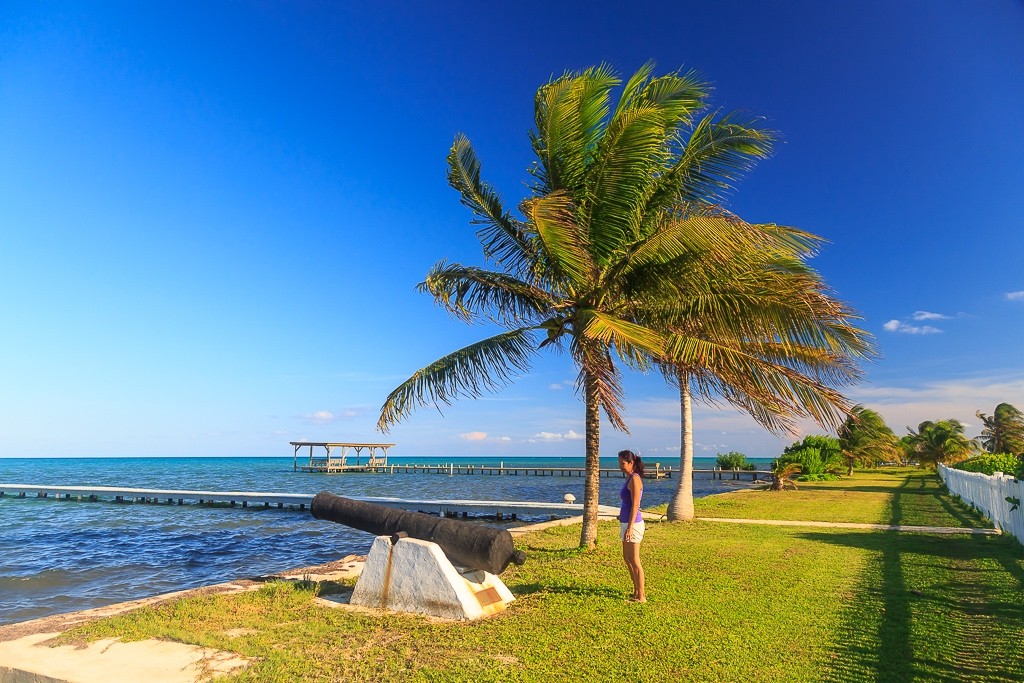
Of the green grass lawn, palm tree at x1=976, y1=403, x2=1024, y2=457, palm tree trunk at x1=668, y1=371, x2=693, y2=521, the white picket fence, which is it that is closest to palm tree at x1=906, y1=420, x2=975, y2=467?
palm tree at x1=976, y1=403, x2=1024, y2=457

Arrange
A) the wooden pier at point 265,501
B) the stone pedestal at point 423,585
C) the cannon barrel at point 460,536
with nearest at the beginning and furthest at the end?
the stone pedestal at point 423,585 < the cannon barrel at point 460,536 < the wooden pier at point 265,501

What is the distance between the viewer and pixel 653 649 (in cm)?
535

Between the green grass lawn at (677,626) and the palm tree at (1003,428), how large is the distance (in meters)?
54.6

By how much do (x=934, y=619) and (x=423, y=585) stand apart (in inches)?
201

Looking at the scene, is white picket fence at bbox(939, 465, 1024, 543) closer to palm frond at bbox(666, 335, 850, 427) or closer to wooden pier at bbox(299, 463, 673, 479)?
palm frond at bbox(666, 335, 850, 427)

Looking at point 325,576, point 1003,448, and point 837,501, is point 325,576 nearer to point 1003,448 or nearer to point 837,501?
point 837,501

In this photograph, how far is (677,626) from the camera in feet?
19.7

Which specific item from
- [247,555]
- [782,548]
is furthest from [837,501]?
→ [247,555]

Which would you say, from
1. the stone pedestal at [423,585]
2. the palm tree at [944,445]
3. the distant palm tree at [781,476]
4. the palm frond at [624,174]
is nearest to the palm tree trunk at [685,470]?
the palm frond at [624,174]

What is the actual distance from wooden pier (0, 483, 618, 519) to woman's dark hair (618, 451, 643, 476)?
10.4 m

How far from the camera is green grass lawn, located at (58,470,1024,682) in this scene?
4.89 m

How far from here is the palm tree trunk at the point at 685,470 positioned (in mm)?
15016

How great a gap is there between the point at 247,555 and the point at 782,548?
12.8 m

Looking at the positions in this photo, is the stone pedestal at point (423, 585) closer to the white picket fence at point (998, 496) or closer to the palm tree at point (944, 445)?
→ the white picket fence at point (998, 496)
